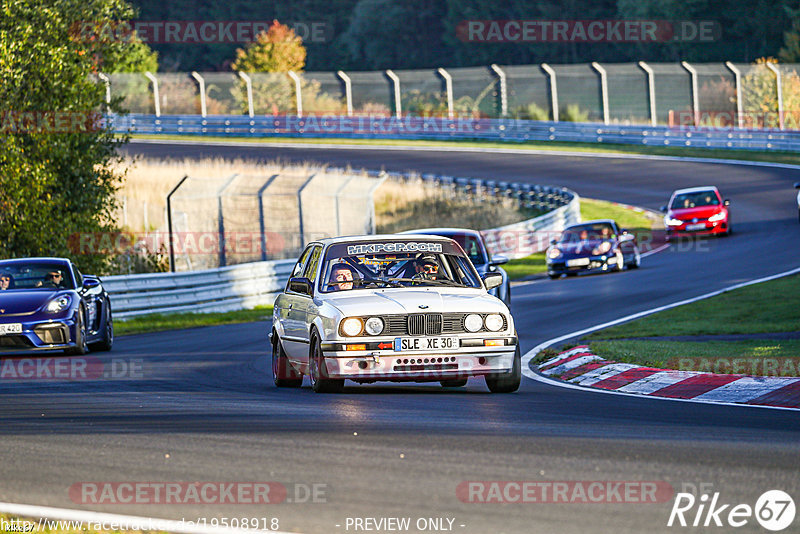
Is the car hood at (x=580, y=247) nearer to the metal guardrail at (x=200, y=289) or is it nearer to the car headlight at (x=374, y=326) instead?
the metal guardrail at (x=200, y=289)

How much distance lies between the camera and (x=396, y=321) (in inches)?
412

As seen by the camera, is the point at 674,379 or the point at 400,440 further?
the point at 674,379

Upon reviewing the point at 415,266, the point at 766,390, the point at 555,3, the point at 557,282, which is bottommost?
the point at 557,282

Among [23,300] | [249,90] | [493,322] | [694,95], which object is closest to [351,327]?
[493,322]

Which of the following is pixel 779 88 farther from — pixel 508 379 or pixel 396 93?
pixel 508 379

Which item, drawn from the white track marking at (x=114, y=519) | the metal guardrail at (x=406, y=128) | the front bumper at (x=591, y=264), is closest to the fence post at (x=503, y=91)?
the metal guardrail at (x=406, y=128)

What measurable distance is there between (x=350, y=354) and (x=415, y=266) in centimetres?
165

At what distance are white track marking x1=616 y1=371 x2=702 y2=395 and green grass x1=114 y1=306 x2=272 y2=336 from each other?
1225 centimetres

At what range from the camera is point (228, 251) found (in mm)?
33656

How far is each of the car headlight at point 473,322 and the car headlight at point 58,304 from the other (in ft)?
24.1

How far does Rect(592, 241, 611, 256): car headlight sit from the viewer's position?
95.0 ft

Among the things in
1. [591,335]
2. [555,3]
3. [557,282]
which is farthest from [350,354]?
[555,3]

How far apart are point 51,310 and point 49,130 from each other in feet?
36.3

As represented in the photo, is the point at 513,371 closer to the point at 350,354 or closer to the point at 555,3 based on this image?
the point at 350,354
